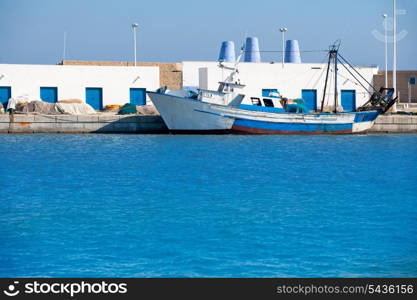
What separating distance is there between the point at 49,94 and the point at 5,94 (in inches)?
96.7

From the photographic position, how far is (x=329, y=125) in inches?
1646

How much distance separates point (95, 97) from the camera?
149ft

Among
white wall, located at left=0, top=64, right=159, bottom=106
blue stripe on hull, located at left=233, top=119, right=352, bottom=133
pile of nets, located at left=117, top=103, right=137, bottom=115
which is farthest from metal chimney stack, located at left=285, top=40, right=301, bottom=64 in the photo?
pile of nets, located at left=117, top=103, right=137, bottom=115

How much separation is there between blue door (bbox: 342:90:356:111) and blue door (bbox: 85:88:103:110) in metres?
15.7

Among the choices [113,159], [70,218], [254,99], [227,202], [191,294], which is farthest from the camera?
[254,99]

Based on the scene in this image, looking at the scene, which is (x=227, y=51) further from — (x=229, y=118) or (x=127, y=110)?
(x=229, y=118)

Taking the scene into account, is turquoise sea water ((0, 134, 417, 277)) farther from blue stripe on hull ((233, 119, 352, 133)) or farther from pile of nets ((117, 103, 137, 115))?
pile of nets ((117, 103, 137, 115))

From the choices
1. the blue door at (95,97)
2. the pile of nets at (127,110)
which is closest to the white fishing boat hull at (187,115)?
the pile of nets at (127,110)

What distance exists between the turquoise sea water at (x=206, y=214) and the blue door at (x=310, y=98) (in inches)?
671

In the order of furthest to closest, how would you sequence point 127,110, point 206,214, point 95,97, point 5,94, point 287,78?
point 287,78 → point 95,97 → point 5,94 → point 127,110 → point 206,214

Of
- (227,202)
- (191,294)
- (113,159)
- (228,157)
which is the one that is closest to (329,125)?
(228,157)

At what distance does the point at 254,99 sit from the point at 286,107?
1.92m

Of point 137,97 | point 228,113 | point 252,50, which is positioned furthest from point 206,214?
point 252,50

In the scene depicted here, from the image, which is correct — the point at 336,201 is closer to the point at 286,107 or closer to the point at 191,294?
the point at 191,294
